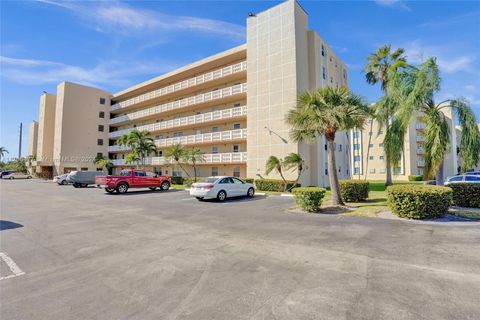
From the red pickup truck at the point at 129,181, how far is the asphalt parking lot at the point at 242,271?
39.2ft

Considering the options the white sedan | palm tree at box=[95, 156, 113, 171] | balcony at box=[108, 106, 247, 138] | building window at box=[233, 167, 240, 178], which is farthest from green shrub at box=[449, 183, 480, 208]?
palm tree at box=[95, 156, 113, 171]

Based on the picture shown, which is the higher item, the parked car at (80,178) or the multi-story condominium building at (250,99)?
the multi-story condominium building at (250,99)

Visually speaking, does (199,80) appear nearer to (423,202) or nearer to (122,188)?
(122,188)

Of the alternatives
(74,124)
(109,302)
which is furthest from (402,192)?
(74,124)

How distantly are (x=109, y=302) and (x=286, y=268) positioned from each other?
10.1ft

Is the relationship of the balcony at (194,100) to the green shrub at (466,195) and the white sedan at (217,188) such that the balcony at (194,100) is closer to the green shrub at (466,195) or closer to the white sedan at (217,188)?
the white sedan at (217,188)

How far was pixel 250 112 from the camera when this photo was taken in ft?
87.4

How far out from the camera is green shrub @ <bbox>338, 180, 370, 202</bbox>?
13523 mm

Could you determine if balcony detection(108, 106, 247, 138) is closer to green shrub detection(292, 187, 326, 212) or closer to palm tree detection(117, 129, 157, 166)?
palm tree detection(117, 129, 157, 166)

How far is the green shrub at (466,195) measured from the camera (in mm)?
10898

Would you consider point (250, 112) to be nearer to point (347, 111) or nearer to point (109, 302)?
point (347, 111)

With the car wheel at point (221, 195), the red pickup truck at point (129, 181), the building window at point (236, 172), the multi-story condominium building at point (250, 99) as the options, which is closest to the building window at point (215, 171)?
the multi-story condominium building at point (250, 99)

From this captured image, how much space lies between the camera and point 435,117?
11414 millimetres

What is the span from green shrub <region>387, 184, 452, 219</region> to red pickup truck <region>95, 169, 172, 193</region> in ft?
65.0
